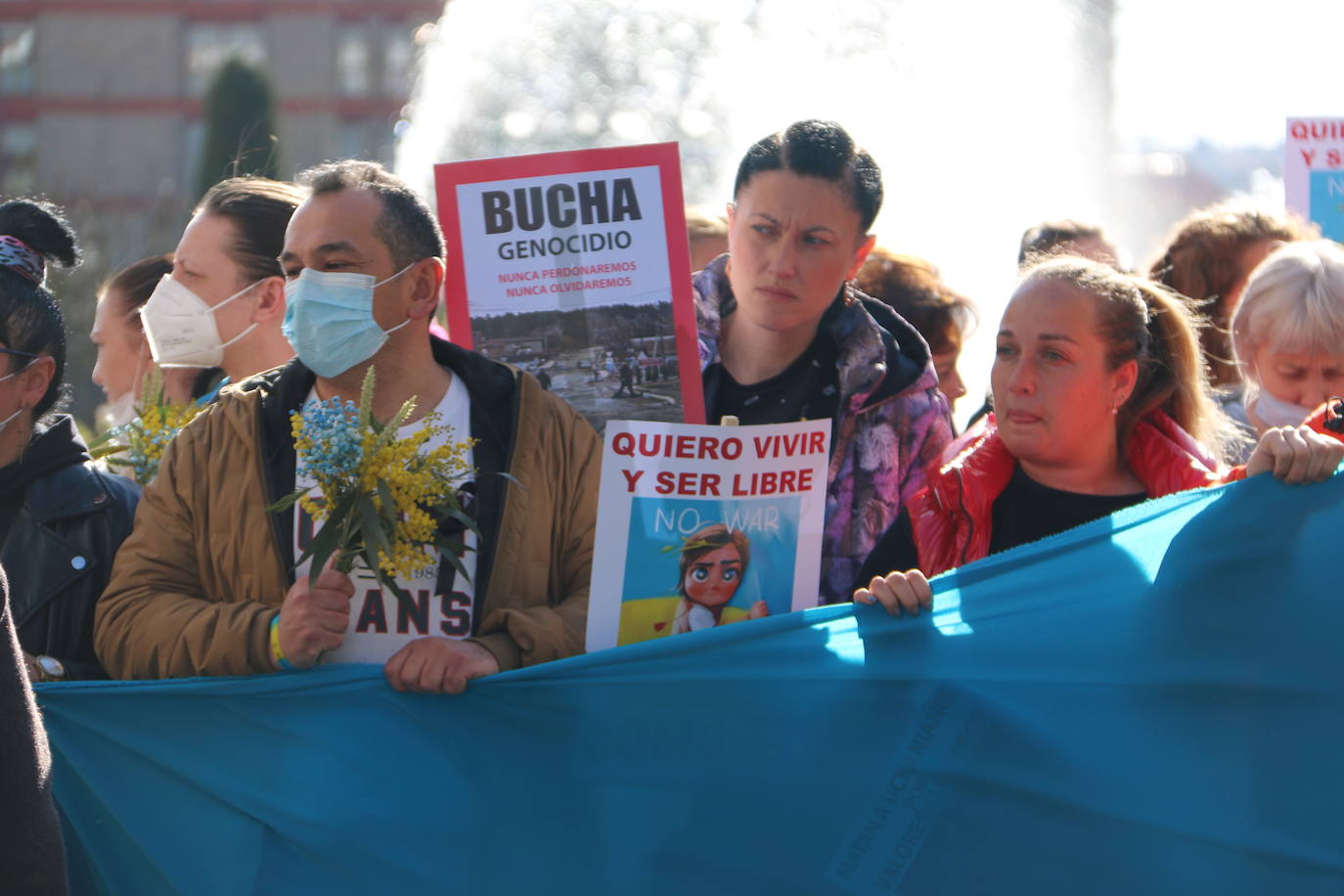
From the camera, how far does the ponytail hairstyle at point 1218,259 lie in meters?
4.97

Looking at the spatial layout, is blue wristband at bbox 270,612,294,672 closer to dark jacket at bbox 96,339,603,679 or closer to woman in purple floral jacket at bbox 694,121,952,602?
dark jacket at bbox 96,339,603,679

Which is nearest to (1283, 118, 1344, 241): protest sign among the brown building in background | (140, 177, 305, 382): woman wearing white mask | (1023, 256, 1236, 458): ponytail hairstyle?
(1023, 256, 1236, 458): ponytail hairstyle

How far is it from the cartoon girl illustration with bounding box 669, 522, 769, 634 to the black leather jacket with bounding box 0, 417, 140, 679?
4.21 feet

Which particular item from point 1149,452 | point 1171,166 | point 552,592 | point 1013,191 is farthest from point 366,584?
point 1171,166

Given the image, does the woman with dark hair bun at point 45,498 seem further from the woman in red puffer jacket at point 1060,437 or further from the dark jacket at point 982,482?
→ the dark jacket at point 982,482

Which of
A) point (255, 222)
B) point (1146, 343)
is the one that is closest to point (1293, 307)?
point (1146, 343)

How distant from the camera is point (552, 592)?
10.7 feet

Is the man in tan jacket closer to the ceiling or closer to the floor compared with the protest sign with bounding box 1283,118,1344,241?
closer to the floor

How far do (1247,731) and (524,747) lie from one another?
1.34m

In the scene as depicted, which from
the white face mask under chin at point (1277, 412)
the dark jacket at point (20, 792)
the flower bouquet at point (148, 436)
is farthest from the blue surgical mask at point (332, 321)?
the white face mask under chin at point (1277, 412)

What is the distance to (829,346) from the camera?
3.80 metres

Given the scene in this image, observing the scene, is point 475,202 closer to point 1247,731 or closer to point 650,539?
point 650,539

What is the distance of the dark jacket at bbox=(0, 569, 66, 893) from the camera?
2145mm

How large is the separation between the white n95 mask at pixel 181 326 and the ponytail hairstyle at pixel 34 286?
42 cm
